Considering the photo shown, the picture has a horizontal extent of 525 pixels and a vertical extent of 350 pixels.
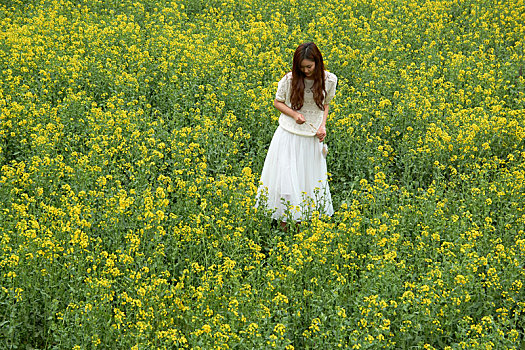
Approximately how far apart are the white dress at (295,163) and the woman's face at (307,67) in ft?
0.64

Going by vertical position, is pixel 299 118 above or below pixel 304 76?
below

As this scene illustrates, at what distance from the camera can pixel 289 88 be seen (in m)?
6.27

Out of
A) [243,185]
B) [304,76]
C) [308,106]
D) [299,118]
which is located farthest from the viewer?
[243,185]

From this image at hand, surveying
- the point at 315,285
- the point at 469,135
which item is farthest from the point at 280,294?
the point at 469,135

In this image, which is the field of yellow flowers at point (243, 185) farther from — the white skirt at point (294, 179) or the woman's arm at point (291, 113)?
the woman's arm at point (291, 113)

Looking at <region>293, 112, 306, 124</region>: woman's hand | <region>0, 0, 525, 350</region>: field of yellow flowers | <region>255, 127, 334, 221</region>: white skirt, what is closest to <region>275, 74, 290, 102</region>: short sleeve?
<region>293, 112, 306, 124</region>: woman's hand

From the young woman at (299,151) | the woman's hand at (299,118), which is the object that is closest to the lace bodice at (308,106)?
the young woman at (299,151)

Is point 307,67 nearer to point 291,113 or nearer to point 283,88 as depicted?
point 283,88

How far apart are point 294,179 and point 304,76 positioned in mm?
1033

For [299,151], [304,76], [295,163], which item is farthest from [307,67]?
[295,163]

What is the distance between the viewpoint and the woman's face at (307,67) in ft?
19.5

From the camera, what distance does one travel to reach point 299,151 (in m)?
6.39

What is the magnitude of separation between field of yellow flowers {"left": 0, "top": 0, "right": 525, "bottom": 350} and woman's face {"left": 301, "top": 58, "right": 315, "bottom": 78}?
49.3 inches

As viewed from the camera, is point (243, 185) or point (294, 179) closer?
point (294, 179)
